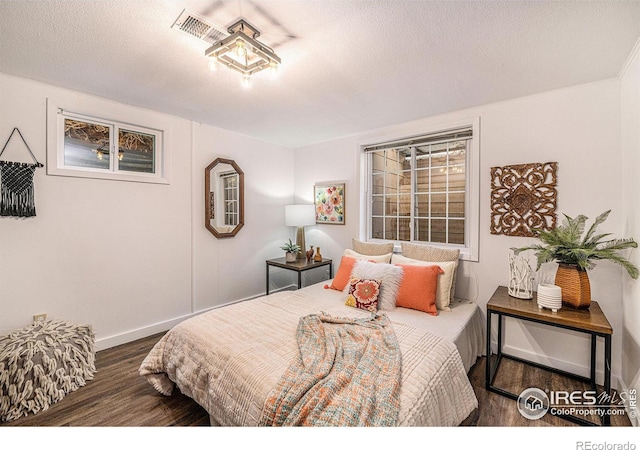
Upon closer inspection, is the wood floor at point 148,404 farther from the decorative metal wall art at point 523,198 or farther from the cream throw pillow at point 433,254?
the decorative metal wall art at point 523,198

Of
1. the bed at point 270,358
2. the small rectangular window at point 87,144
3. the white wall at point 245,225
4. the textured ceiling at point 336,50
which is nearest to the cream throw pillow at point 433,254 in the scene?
the bed at point 270,358

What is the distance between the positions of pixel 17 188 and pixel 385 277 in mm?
2941

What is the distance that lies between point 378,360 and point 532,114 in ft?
7.79

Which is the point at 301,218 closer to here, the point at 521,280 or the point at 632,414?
the point at 521,280

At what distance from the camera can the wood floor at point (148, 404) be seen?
1746mm

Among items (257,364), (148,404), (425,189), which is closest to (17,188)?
(148,404)

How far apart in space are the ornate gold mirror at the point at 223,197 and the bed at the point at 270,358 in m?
1.40

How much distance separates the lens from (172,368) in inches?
73.4

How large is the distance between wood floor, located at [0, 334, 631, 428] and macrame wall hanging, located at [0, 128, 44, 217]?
135cm
